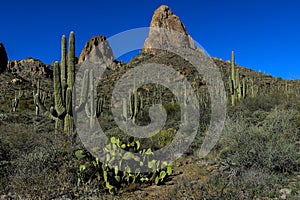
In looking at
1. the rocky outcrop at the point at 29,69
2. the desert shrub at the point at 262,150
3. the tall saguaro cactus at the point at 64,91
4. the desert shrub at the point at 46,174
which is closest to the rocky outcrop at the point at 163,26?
the rocky outcrop at the point at 29,69

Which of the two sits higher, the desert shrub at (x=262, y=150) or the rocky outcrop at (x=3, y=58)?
the rocky outcrop at (x=3, y=58)

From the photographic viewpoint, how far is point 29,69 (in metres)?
65.2

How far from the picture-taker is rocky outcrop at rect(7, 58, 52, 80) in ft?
200

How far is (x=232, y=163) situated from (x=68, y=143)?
144 inches

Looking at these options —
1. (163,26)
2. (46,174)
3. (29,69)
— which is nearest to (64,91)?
(46,174)

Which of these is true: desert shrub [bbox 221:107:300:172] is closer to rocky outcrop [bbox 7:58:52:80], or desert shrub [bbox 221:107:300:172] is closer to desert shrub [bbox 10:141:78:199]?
desert shrub [bbox 10:141:78:199]

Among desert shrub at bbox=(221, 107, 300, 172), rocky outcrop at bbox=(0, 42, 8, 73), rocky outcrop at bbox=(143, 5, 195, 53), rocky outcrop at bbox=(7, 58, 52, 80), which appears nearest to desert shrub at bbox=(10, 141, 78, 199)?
desert shrub at bbox=(221, 107, 300, 172)

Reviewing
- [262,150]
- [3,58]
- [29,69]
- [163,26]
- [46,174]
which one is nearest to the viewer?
[46,174]

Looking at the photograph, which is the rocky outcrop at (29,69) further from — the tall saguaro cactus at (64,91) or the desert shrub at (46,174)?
the desert shrub at (46,174)

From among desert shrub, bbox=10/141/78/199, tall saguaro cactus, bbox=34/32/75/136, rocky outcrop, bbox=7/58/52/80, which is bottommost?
desert shrub, bbox=10/141/78/199

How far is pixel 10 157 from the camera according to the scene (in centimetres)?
721

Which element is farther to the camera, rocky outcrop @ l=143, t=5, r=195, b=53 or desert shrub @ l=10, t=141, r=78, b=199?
rocky outcrop @ l=143, t=5, r=195, b=53

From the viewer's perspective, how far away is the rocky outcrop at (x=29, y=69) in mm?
61062

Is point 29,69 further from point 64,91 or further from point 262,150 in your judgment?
point 262,150
